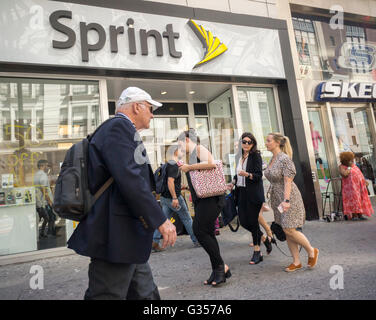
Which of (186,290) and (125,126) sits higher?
(125,126)

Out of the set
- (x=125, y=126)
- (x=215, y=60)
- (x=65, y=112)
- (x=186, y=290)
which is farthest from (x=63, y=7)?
(x=186, y=290)

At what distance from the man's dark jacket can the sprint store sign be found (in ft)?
15.8

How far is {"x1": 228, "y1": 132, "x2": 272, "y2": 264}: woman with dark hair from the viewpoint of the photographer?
14.0ft

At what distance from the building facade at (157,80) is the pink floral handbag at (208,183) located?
3617 mm

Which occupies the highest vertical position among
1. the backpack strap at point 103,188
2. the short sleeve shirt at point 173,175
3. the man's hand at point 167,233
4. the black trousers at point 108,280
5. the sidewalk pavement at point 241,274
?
the short sleeve shirt at point 173,175

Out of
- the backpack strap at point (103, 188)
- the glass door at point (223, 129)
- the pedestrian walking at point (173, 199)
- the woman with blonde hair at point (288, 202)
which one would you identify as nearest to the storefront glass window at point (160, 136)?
the glass door at point (223, 129)

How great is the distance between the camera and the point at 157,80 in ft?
22.9

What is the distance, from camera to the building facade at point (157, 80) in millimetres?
5586

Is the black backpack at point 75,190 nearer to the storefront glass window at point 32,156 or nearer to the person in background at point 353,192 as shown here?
the storefront glass window at point 32,156

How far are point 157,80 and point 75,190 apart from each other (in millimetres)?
5691

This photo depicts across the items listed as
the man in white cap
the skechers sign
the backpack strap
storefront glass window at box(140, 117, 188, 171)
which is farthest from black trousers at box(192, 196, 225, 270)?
the skechers sign

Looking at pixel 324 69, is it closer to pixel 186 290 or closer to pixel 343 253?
pixel 343 253

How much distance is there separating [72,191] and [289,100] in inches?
298

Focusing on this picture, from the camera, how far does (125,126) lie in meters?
1.85
